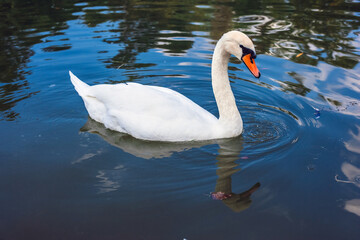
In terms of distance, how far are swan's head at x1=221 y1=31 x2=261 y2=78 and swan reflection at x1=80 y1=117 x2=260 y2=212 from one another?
1.15 meters

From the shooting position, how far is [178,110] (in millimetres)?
5832

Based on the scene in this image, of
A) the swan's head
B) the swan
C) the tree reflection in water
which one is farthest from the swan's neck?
the tree reflection in water

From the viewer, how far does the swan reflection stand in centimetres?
471

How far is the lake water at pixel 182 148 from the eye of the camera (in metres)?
4.32

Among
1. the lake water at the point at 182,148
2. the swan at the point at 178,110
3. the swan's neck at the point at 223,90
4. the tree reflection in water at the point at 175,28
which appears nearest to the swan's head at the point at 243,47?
the swan at the point at 178,110

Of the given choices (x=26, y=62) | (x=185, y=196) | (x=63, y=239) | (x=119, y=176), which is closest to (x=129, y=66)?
(x=26, y=62)

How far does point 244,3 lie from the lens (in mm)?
15477

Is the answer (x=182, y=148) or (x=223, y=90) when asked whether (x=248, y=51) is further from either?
(x=182, y=148)

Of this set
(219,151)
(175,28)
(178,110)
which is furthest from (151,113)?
(175,28)

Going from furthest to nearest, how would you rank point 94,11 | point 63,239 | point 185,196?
point 94,11 → point 185,196 → point 63,239

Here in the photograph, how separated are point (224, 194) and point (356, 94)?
13.7 feet

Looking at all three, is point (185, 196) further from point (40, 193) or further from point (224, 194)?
point (40, 193)

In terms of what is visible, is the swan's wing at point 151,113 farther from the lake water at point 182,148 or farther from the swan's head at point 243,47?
the swan's head at point 243,47

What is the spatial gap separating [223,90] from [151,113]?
116 cm
